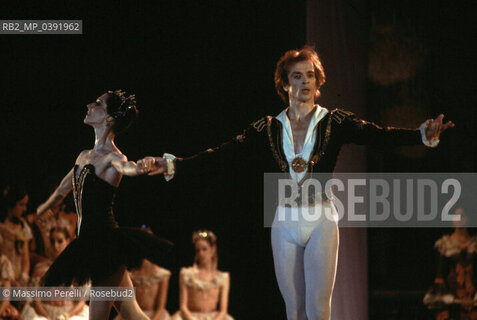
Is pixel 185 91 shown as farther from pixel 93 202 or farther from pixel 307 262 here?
pixel 307 262

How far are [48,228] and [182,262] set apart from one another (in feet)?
4.53

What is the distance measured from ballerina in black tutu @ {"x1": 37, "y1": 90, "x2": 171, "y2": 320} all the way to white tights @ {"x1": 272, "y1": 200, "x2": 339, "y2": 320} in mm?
764

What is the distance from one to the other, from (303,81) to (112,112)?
1.25m

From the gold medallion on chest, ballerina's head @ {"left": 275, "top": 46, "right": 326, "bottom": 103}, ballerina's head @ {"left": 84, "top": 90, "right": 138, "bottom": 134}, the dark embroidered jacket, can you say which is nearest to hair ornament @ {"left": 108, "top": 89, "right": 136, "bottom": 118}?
ballerina's head @ {"left": 84, "top": 90, "right": 138, "bottom": 134}

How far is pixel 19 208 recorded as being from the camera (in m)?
6.52

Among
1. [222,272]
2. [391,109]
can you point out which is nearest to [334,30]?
[391,109]

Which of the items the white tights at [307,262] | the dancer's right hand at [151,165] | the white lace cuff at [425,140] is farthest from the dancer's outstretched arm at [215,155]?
the white lace cuff at [425,140]

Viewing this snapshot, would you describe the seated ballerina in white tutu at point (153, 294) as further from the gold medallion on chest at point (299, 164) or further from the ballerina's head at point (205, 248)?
the gold medallion on chest at point (299, 164)

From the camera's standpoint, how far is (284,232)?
145 inches

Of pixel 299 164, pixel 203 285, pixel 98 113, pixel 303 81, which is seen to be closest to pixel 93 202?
pixel 98 113

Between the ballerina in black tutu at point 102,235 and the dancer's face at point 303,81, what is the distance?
1020 millimetres

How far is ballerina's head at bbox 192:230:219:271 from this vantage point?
632 centimetres

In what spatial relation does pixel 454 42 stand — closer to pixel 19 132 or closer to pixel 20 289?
pixel 19 132

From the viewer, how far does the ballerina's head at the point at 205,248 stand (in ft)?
20.7
